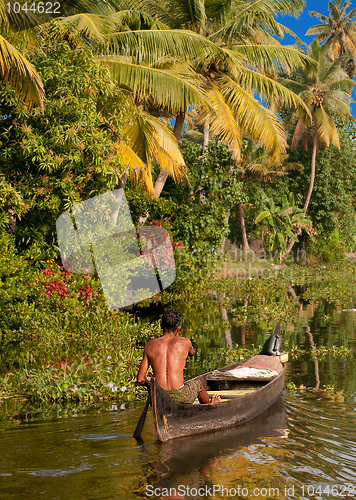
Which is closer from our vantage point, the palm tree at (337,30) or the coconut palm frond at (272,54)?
the coconut palm frond at (272,54)

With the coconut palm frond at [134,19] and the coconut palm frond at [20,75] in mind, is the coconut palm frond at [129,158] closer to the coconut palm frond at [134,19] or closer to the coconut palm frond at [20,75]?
the coconut palm frond at [20,75]

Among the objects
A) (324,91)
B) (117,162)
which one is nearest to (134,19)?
(117,162)

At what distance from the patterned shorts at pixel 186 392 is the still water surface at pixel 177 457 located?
0.43 meters

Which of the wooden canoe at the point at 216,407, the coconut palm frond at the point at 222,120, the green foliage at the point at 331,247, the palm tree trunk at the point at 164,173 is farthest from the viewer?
the green foliage at the point at 331,247

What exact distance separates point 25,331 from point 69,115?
508cm

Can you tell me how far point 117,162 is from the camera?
1219 cm

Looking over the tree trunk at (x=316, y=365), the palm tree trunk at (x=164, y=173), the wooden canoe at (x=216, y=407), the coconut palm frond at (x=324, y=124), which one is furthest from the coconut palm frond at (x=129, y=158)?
the coconut palm frond at (x=324, y=124)

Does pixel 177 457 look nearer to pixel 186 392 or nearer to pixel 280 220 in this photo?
pixel 186 392

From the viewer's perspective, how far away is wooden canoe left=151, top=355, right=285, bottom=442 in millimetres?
5656

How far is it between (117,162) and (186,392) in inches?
285

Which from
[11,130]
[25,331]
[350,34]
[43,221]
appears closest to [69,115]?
[11,130]

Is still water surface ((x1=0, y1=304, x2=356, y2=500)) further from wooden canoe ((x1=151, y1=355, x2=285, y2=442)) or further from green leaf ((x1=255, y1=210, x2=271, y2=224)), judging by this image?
green leaf ((x1=255, y1=210, x2=271, y2=224))

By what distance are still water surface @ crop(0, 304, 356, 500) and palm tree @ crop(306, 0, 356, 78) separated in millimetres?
37498

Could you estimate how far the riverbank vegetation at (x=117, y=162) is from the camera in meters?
10.8
